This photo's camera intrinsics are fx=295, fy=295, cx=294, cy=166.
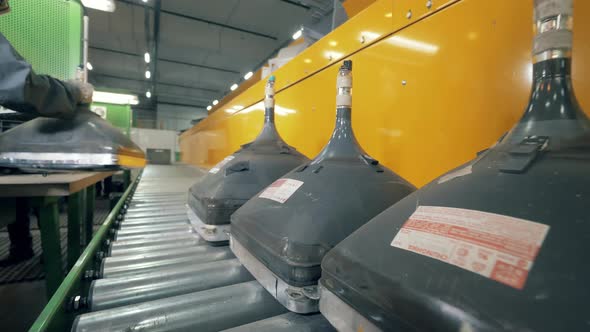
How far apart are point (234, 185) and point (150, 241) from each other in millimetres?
409

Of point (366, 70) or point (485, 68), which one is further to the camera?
point (366, 70)

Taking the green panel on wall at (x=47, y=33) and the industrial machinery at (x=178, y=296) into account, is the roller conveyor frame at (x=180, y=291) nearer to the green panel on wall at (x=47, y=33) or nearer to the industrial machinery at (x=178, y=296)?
the industrial machinery at (x=178, y=296)

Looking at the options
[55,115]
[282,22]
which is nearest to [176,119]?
[282,22]

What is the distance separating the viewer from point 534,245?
0.99 feet

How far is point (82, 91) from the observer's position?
1.47 metres

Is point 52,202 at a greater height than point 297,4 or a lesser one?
lesser

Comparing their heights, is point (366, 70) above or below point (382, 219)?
above

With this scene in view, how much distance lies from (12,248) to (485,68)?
3238 mm

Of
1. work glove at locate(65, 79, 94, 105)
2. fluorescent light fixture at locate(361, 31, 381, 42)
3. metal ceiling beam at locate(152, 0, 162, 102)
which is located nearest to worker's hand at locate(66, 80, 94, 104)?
work glove at locate(65, 79, 94, 105)

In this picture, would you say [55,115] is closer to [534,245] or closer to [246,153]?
[246,153]

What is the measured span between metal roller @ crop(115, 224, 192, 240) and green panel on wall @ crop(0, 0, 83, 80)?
1.34 meters

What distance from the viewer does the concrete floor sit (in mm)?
1581

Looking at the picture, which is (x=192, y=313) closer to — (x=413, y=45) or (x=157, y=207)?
(x=413, y=45)

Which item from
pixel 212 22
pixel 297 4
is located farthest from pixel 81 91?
pixel 212 22
